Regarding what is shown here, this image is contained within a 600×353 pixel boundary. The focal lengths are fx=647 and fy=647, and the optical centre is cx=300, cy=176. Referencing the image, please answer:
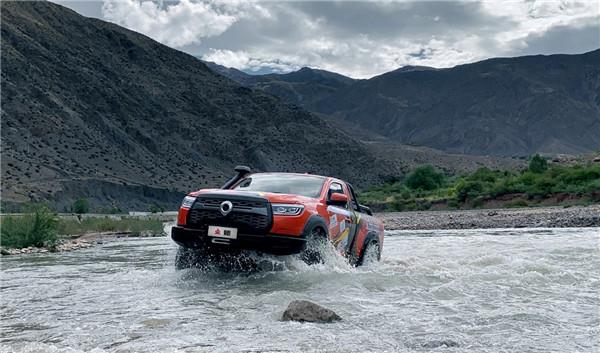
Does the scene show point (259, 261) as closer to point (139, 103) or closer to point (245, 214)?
point (245, 214)

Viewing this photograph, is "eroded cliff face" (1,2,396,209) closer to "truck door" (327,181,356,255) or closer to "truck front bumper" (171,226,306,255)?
"truck door" (327,181,356,255)

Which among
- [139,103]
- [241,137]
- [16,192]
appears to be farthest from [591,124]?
[16,192]

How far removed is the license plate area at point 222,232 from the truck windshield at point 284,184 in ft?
4.29

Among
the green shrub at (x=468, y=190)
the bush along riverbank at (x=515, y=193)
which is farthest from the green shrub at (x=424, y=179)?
the green shrub at (x=468, y=190)

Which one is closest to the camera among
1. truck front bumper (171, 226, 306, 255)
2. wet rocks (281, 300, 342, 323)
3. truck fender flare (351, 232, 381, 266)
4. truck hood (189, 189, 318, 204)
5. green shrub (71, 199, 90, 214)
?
Answer: wet rocks (281, 300, 342, 323)

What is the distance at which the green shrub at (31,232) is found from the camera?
18.3 meters

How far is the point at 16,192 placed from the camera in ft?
167

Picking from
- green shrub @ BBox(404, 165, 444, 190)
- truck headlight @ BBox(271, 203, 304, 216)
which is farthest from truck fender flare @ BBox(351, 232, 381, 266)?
green shrub @ BBox(404, 165, 444, 190)

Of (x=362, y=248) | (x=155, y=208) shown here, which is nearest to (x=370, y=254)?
(x=362, y=248)

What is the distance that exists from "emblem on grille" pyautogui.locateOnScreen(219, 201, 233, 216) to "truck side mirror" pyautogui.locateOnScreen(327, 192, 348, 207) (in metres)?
1.59

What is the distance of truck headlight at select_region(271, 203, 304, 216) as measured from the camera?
27.9 feet

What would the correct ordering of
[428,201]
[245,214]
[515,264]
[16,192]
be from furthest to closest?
[428,201] → [16,192] → [515,264] → [245,214]

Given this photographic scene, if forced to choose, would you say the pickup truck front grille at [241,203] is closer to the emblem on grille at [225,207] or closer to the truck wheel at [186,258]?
the emblem on grille at [225,207]

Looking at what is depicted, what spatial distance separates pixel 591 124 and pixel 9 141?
161689 mm
